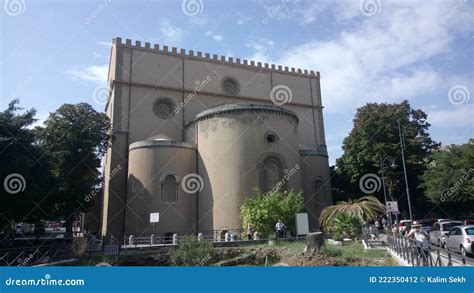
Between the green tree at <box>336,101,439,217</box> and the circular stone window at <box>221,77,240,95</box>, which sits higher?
the circular stone window at <box>221,77,240,95</box>

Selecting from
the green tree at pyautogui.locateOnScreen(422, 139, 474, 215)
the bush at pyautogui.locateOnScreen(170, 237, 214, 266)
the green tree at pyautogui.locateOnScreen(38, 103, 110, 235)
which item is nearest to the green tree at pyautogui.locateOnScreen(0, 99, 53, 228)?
the green tree at pyautogui.locateOnScreen(38, 103, 110, 235)

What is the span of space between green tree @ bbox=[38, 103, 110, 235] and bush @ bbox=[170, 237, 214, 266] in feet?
42.7

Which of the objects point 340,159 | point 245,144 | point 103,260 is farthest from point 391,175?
point 103,260

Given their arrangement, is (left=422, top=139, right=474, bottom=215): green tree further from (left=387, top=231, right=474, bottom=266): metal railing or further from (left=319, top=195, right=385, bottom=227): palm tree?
(left=387, top=231, right=474, bottom=266): metal railing

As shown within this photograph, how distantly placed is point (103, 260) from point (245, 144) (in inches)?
477

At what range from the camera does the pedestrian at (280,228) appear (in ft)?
69.3

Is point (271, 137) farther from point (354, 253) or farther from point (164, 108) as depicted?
point (354, 253)

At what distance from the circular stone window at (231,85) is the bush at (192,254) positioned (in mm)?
20093

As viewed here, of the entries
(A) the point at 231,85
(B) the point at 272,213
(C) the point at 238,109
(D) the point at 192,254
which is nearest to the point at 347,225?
(B) the point at 272,213

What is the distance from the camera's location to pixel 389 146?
34.9 metres

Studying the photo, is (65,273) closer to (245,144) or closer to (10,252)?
(10,252)

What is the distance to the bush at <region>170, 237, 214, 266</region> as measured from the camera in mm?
16344

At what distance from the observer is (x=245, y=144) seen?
2594 cm

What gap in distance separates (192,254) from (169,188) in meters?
10.6
